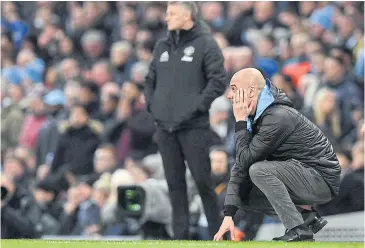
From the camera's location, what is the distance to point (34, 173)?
1345cm

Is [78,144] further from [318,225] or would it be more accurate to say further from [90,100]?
[318,225]

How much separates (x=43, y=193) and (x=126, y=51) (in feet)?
8.80

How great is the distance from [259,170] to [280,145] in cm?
28

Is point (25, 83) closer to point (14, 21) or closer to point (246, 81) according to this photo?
point (14, 21)

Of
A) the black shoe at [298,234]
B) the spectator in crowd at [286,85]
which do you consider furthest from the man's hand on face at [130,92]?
the black shoe at [298,234]

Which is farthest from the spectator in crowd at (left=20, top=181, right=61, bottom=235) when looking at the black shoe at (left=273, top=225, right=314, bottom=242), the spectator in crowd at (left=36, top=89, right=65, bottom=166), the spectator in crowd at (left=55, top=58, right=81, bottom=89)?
the black shoe at (left=273, top=225, right=314, bottom=242)

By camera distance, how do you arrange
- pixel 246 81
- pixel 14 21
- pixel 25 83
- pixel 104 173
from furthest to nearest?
1. pixel 14 21
2. pixel 25 83
3. pixel 104 173
4. pixel 246 81

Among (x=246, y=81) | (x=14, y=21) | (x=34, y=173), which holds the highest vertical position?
(x=246, y=81)

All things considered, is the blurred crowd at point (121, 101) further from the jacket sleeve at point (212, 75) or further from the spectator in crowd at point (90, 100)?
the jacket sleeve at point (212, 75)

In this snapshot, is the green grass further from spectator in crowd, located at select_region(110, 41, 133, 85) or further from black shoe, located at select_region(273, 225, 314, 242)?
spectator in crowd, located at select_region(110, 41, 133, 85)

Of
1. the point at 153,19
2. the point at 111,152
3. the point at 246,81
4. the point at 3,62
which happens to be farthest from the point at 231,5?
the point at 246,81

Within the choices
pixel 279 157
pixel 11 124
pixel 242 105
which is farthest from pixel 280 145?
pixel 11 124

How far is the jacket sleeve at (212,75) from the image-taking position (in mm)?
8328

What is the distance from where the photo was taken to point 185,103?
840 centimetres
